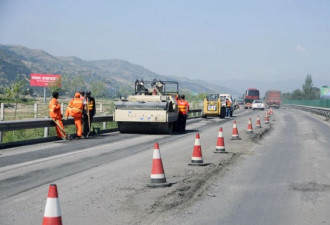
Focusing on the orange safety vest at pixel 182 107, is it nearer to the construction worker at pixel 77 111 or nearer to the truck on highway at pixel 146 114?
Answer: the truck on highway at pixel 146 114

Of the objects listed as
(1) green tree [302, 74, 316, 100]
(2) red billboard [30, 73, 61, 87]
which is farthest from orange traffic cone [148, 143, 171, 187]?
(1) green tree [302, 74, 316, 100]

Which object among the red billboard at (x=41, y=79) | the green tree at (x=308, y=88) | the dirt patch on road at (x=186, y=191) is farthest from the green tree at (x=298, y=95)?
the dirt patch on road at (x=186, y=191)

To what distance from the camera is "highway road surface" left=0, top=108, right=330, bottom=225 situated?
7.41 meters

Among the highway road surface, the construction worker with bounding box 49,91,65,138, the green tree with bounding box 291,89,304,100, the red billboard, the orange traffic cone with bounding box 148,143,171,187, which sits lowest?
the highway road surface

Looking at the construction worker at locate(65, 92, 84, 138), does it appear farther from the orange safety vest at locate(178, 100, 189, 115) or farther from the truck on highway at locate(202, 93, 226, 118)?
the truck on highway at locate(202, 93, 226, 118)

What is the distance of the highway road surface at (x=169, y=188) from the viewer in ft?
24.3

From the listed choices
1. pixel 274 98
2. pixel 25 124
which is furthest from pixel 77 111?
pixel 274 98

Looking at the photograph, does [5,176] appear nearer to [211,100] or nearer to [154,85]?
[154,85]

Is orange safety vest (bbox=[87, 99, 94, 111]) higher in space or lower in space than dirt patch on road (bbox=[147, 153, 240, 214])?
higher

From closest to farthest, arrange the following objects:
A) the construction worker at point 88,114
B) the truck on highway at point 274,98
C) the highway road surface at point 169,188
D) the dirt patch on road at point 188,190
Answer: the highway road surface at point 169,188 → the dirt patch on road at point 188,190 → the construction worker at point 88,114 → the truck on highway at point 274,98

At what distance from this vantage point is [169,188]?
31.5ft

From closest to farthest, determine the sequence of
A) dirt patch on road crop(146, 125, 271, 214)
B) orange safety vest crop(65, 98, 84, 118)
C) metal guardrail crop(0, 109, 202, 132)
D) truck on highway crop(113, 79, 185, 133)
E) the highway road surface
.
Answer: the highway road surface → dirt patch on road crop(146, 125, 271, 214) → metal guardrail crop(0, 109, 202, 132) → orange safety vest crop(65, 98, 84, 118) → truck on highway crop(113, 79, 185, 133)

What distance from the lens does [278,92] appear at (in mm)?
100188

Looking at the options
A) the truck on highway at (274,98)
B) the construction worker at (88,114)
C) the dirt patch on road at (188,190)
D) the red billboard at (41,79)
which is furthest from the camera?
the red billboard at (41,79)
